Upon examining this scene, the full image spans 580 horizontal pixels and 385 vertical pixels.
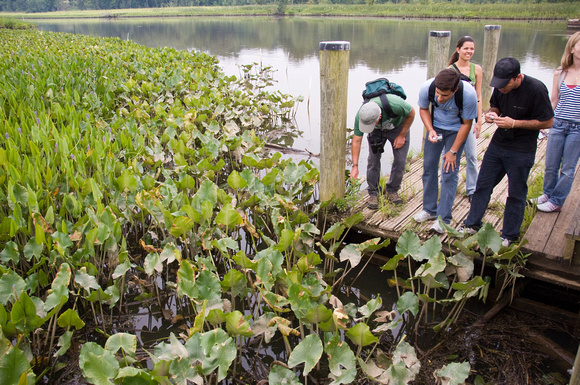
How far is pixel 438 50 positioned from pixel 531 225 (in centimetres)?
204

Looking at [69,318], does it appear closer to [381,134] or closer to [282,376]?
[282,376]

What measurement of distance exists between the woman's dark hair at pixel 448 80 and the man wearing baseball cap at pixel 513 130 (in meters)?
0.20

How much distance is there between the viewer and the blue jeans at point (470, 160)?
3313 mm

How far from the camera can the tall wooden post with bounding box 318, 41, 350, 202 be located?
3088mm

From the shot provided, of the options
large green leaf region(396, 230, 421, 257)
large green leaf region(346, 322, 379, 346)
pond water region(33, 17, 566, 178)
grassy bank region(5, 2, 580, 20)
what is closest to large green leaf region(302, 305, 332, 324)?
large green leaf region(346, 322, 379, 346)

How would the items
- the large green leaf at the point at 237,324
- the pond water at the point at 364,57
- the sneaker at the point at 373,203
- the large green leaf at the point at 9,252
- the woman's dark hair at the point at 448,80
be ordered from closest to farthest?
1. the large green leaf at the point at 237,324
2. the large green leaf at the point at 9,252
3. the woman's dark hair at the point at 448,80
4. the sneaker at the point at 373,203
5. the pond water at the point at 364,57

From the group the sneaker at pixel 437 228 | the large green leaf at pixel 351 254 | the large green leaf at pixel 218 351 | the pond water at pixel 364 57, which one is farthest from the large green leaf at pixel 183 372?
the pond water at pixel 364 57

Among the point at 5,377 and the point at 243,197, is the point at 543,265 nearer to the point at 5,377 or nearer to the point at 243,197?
the point at 243,197

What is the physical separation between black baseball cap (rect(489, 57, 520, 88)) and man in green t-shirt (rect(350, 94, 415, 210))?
2.47ft

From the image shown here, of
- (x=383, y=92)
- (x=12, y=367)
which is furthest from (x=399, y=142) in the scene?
(x=12, y=367)

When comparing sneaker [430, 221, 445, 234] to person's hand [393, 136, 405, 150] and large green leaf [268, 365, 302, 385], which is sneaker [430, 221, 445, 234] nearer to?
person's hand [393, 136, 405, 150]

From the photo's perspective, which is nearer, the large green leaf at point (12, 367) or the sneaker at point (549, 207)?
the large green leaf at point (12, 367)

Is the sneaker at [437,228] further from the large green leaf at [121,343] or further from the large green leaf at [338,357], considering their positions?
the large green leaf at [121,343]

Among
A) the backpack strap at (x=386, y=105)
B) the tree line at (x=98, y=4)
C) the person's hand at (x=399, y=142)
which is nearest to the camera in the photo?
the backpack strap at (x=386, y=105)
